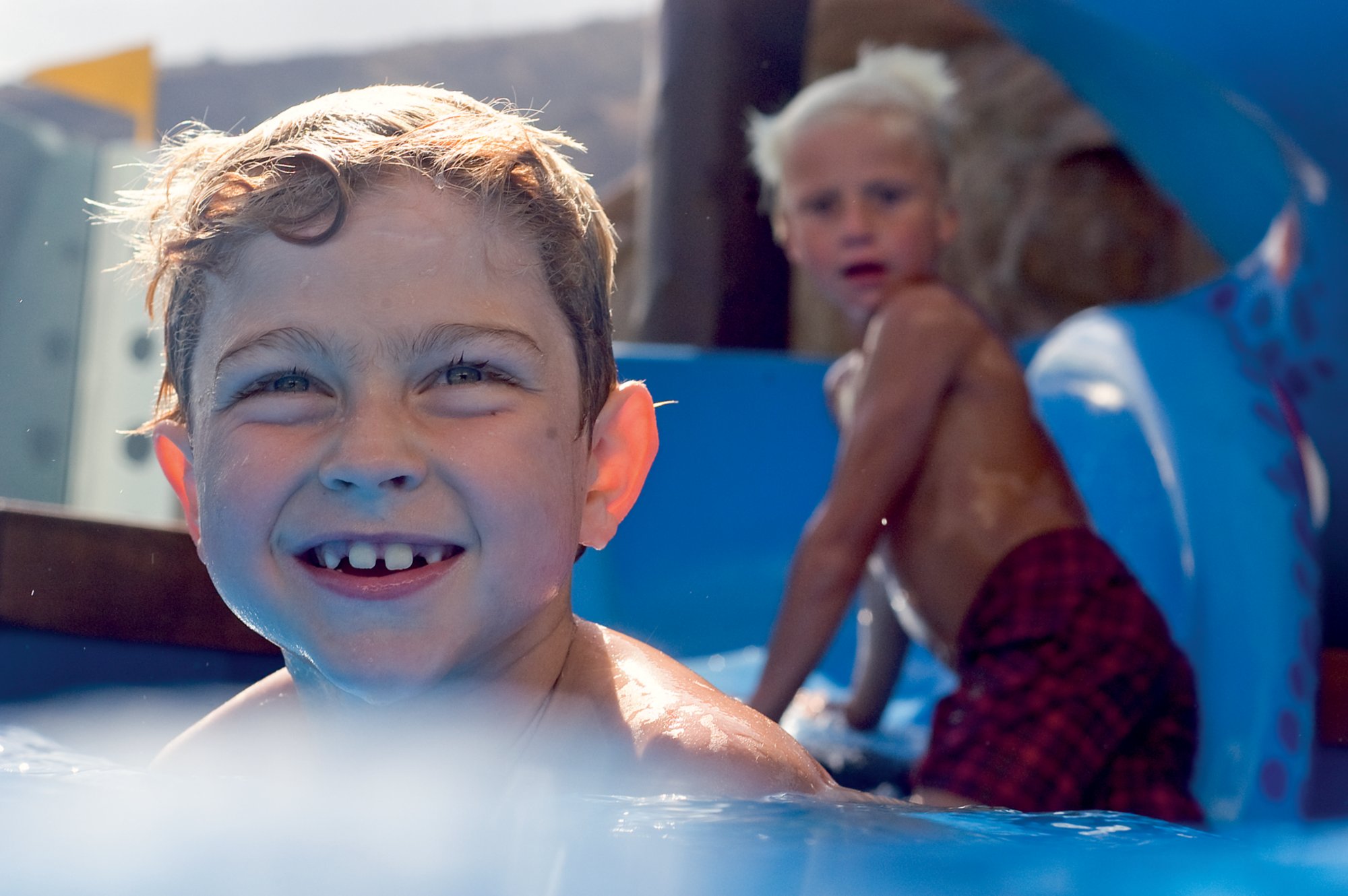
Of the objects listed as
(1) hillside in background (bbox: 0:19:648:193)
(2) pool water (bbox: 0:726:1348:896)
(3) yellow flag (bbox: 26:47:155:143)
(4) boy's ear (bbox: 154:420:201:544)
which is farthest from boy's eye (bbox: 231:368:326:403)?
(1) hillside in background (bbox: 0:19:648:193)

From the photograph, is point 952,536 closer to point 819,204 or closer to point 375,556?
point 819,204

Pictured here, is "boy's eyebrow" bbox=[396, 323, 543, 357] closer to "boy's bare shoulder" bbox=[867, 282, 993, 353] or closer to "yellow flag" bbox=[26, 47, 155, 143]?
"boy's bare shoulder" bbox=[867, 282, 993, 353]

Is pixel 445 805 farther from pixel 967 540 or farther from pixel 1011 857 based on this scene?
pixel 967 540

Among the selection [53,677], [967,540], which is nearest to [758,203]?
[967,540]

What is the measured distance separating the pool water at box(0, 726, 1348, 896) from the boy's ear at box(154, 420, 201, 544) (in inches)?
13.1

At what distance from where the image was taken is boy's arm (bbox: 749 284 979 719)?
4.50ft

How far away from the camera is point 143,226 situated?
878 mm

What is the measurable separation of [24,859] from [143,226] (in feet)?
1.70

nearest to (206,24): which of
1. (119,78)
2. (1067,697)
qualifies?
(119,78)

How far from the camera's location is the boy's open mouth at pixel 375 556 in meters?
0.70

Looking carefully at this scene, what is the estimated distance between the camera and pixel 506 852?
466mm

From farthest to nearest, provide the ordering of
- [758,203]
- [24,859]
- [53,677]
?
[758,203] → [53,677] → [24,859]

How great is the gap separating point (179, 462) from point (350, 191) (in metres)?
0.23

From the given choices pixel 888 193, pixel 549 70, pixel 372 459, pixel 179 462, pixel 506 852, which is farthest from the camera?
pixel 549 70
